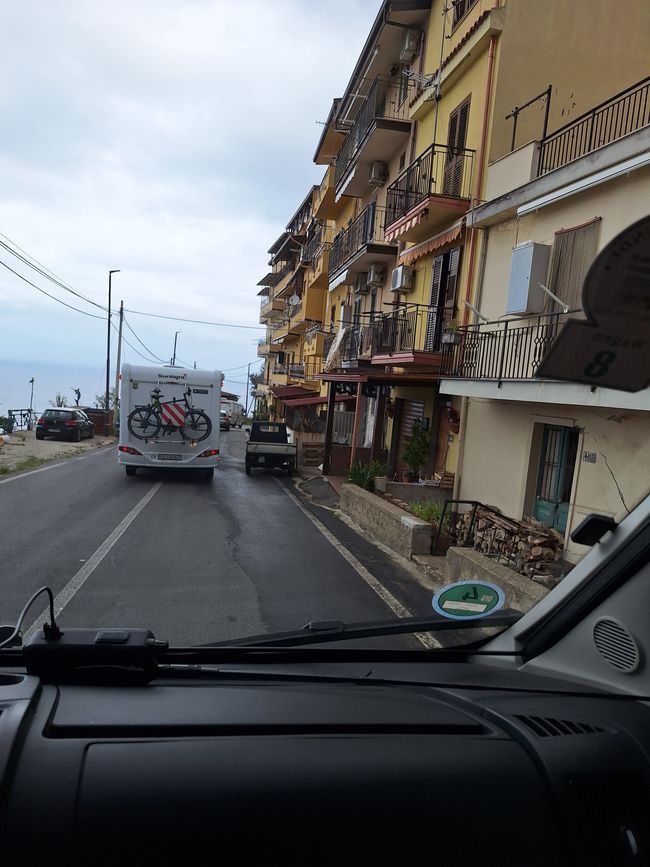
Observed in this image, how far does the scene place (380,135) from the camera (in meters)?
19.3

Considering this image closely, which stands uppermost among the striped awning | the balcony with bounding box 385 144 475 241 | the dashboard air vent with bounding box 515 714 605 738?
the balcony with bounding box 385 144 475 241

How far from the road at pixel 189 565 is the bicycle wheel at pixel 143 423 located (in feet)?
7.46

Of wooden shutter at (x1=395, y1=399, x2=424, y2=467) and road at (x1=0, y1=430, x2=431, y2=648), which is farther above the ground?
wooden shutter at (x1=395, y1=399, x2=424, y2=467)

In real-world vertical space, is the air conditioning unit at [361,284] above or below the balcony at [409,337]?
above

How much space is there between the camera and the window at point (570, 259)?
9785 millimetres

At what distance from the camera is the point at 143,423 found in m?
16.5

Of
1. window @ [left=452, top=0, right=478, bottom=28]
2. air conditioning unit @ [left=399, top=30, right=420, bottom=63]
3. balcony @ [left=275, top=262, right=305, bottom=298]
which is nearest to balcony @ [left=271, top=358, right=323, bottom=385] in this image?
balcony @ [left=275, top=262, right=305, bottom=298]

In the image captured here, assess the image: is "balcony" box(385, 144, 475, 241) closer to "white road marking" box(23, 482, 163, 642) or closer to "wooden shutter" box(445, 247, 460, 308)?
"wooden shutter" box(445, 247, 460, 308)

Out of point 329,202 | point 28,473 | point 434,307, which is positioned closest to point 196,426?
point 28,473

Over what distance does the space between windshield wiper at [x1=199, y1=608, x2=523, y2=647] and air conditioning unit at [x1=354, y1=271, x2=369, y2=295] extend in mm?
21083

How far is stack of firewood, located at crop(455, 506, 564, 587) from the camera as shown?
8134 mm

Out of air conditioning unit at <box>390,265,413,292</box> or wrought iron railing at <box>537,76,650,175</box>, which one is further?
air conditioning unit at <box>390,265,413,292</box>

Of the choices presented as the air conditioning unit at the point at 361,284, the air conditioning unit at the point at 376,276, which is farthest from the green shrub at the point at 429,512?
the air conditioning unit at the point at 361,284

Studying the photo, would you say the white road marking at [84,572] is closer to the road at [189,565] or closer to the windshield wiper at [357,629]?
the road at [189,565]
